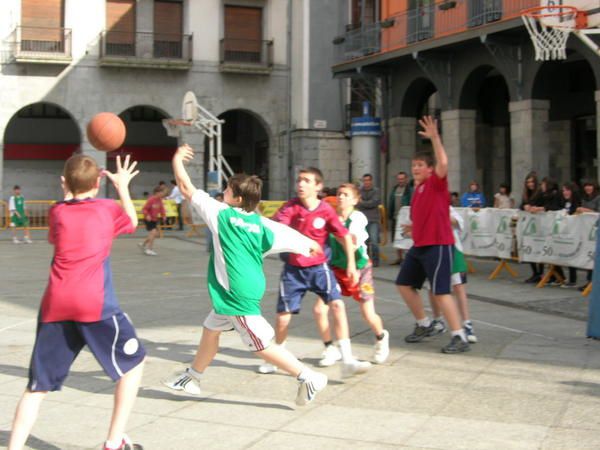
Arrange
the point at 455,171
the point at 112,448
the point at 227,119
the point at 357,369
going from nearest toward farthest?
1. the point at 112,448
2. the point at 357,369
3. the point at 455,171
4. the point at 227,119

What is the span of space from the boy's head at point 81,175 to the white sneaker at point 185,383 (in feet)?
6.60

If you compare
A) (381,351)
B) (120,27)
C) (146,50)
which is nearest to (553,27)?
(381,351)

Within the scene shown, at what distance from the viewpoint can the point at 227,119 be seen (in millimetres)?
39844

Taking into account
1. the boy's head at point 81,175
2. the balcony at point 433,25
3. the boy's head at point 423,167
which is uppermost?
the balcony at point 433,25

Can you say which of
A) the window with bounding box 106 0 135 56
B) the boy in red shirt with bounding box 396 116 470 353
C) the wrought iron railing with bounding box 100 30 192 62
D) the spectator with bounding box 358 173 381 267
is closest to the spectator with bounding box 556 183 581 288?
the spectator with bounding box 358 173 381 267

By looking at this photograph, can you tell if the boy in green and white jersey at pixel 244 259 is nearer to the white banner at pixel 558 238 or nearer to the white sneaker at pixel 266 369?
the white sneaker at pixel 266 369

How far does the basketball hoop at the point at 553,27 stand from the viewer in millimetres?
17953

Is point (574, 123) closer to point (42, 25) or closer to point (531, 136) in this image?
point (531, 136)

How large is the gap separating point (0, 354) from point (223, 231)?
3316mm

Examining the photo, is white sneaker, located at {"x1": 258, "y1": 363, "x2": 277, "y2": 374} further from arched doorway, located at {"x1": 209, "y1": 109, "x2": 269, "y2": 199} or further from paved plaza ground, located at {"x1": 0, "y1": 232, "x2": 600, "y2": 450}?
arched doorway, located at {"x1": 209, "y1": 109, "x2": 269, "y2": 199}

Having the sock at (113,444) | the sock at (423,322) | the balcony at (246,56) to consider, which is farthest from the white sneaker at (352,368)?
the balcony at (246,56)

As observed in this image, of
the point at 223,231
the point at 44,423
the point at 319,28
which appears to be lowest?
the point at 44,423

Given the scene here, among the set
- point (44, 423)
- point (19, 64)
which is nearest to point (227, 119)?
point (19, 64)

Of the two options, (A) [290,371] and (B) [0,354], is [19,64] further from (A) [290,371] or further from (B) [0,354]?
(A) [290,371]
